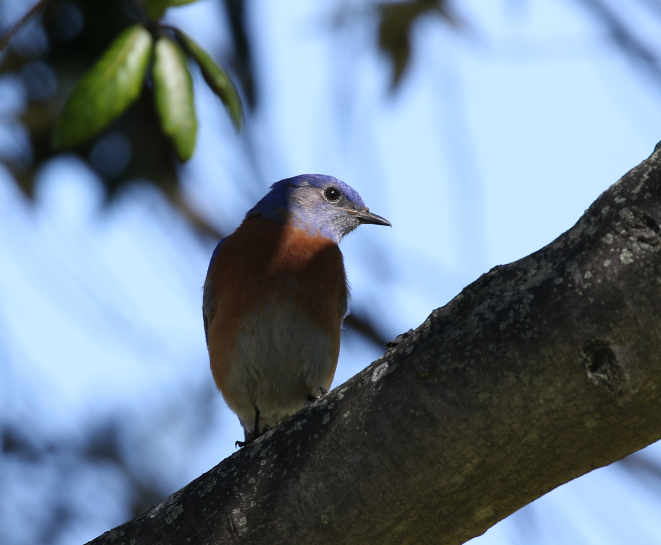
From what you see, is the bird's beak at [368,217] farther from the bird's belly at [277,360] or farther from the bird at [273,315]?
the bird's belly at [277,360]

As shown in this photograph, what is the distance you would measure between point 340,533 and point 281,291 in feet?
9.16

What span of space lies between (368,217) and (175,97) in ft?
11.7

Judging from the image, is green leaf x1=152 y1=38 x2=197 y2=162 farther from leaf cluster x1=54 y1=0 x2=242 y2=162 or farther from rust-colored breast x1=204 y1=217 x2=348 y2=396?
rust-colored breast x1=204 y1=217 x2=348 y2=396

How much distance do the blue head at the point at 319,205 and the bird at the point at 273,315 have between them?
260 millimetres

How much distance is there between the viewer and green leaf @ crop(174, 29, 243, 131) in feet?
11.8

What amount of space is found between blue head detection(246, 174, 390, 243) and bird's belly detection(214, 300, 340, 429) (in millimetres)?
1110

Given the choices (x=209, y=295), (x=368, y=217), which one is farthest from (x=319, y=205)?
(x=209, y=295)

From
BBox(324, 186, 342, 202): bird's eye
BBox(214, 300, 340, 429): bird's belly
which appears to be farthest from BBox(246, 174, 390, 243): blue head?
BBox(214, 300, 340, 429): bird's belly

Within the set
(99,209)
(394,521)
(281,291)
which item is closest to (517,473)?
(394,521)

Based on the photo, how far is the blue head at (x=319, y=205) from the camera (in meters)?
6.24

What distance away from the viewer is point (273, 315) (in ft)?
16.9

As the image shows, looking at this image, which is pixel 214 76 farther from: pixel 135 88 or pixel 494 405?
pixel 494 405

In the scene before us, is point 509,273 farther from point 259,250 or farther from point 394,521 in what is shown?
point 259,250

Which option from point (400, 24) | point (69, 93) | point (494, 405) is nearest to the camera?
point (494, 405)
